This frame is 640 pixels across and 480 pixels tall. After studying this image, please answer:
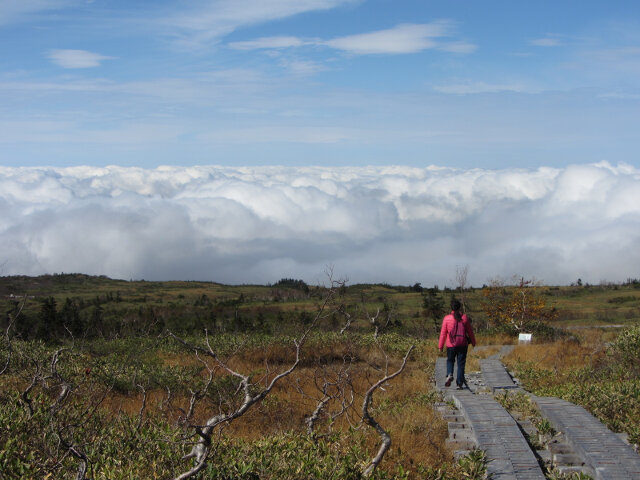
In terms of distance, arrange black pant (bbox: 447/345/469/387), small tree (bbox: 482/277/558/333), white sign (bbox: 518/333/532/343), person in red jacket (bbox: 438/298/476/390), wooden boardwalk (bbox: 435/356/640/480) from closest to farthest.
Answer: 1. wooden boardwalk (bbox: 435/356/640/480)
2. black pant (bbox: 447/345/469/387)
3. person in red jacket (bbox: 438/298/476/390)
4. white sign (bbox: 518/333/532/343)
5. small tree (bbox: 482/277/558/333)

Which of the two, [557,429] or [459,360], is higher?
[459,360]

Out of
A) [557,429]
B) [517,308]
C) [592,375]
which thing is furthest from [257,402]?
[517,308]

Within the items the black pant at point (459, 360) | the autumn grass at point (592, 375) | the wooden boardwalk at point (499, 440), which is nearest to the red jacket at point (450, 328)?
the black pant at point (459, 360)

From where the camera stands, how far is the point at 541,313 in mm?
27359

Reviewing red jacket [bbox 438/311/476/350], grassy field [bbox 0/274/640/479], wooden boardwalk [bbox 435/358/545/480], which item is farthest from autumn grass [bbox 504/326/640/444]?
red jacket [bbox 438/311/476/350]

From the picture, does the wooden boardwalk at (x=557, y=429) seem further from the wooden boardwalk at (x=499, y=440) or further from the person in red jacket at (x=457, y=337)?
the person in red jacket at (x=457, y=337)

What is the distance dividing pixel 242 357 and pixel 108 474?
1339 cm

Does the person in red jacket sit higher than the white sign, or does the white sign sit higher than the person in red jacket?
the person in red jacket

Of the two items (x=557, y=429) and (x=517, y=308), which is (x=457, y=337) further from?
(x=517, y=308)

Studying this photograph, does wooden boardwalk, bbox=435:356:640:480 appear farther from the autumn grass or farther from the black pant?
the black pant

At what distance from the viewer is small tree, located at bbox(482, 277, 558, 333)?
2430 cm

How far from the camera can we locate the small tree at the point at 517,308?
24297 mm

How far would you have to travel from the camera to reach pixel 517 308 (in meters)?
25.8

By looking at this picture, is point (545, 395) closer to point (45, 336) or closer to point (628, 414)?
point (628, 414)
